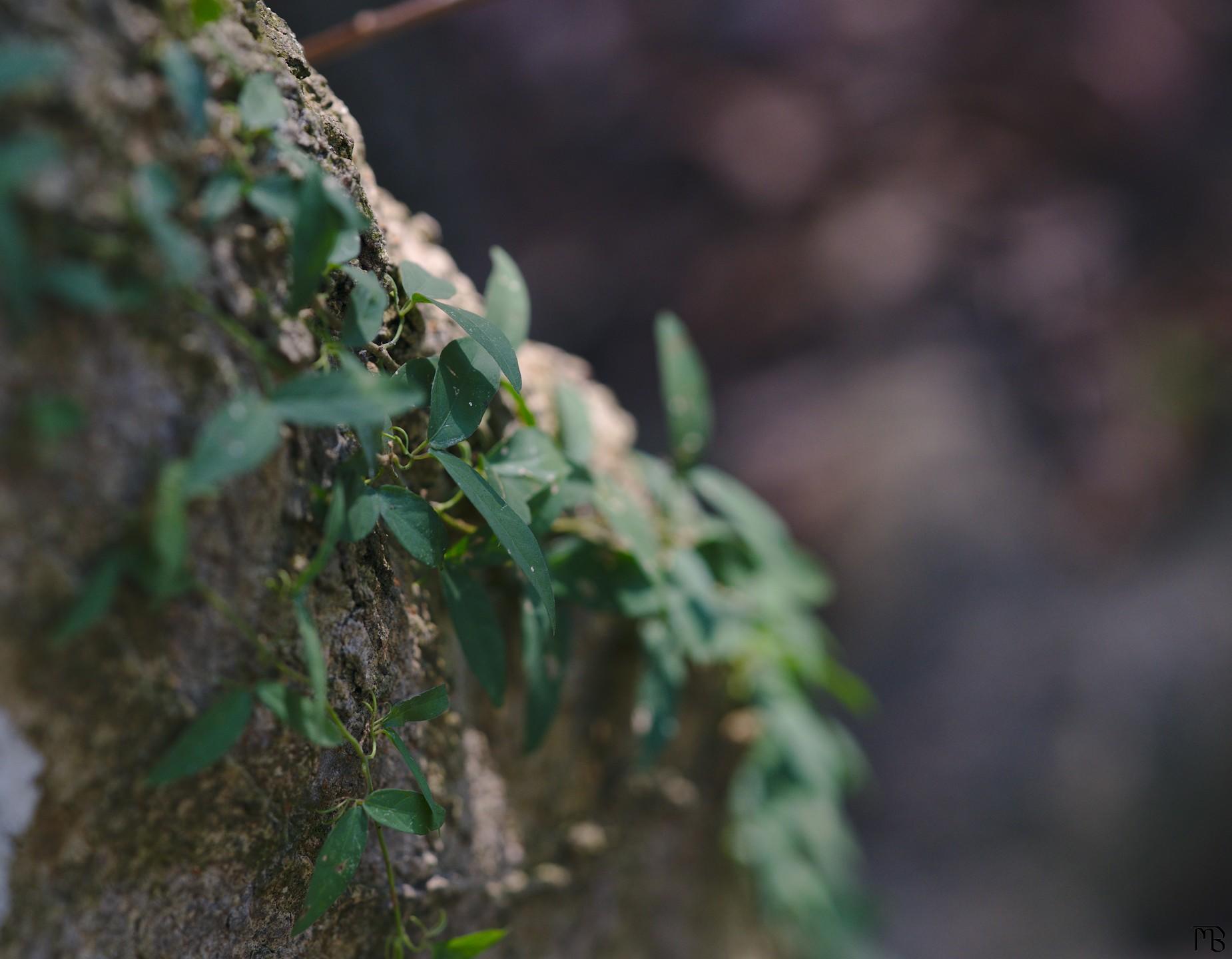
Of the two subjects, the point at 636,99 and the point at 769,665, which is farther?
the point at 636,99

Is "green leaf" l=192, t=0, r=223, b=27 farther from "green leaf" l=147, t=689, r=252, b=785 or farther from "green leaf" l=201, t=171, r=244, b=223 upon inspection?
"green leaf" l=147, t=689, r=252, b=785

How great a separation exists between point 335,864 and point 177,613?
15 centimetres

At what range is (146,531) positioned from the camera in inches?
13.8

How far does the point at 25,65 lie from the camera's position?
295mm

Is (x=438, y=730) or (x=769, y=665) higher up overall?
(x=438, y=730)

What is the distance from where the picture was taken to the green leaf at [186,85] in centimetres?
36

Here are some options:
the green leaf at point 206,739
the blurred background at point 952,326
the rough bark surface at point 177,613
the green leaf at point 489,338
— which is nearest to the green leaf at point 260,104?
the rough bark surface at point 177,613

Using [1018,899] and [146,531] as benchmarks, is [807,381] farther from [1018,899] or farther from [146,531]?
[146,531]

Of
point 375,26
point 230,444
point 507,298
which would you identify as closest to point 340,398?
point 230,444

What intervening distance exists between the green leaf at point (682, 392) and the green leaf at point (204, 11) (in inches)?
18.7

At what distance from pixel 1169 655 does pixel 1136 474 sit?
15.9 inches

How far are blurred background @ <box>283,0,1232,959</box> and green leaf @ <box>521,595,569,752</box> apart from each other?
1463mm

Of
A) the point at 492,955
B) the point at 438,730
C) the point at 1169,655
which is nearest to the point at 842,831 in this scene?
the point at 492,955

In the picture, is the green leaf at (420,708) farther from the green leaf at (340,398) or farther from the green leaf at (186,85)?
the green leaf at (186,85)
